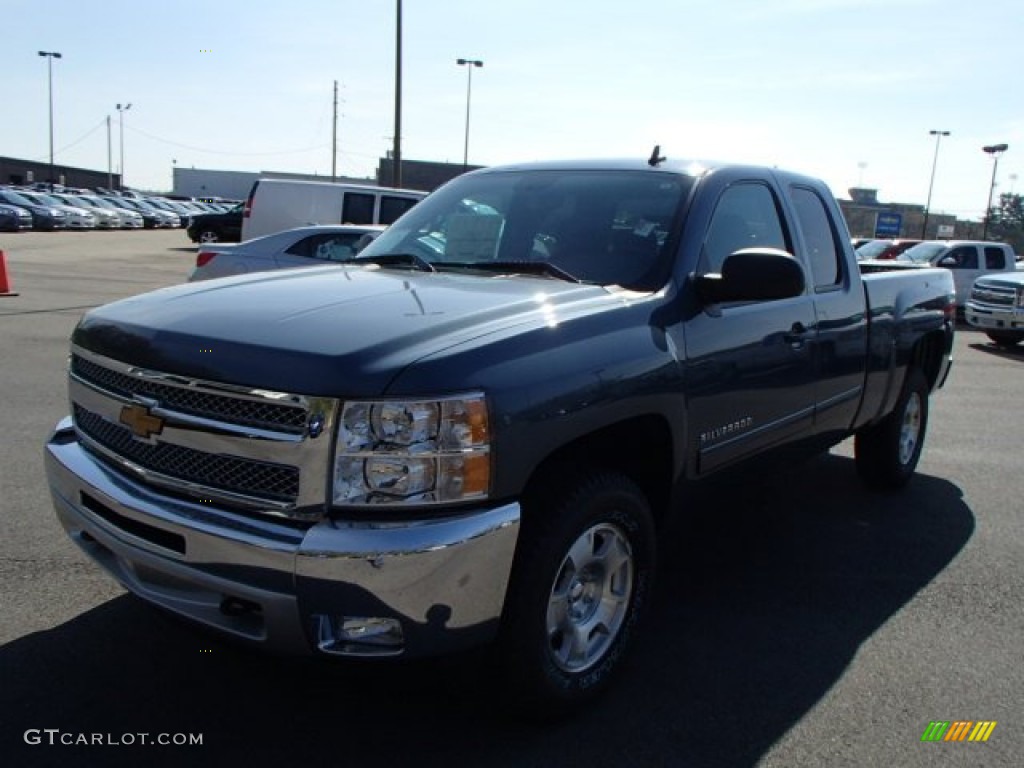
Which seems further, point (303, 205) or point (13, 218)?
point (13, 218)

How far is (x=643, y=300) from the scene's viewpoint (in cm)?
324

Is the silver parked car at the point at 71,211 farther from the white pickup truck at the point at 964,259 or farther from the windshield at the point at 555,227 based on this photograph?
the windshield at the point at 555,227

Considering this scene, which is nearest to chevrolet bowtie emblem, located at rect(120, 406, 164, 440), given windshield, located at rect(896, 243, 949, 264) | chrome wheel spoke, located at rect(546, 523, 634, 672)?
chrome wheel spoke, located at rect(546, 523, 634, 672)

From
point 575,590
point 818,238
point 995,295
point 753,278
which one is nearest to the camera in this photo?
point 575,590

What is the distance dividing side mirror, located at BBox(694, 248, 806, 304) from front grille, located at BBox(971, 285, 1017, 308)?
1358 centimetres

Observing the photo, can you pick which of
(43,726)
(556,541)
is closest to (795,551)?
(556,541)

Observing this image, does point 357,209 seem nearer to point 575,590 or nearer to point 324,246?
point 324,246

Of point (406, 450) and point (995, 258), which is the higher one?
point (995, 258)

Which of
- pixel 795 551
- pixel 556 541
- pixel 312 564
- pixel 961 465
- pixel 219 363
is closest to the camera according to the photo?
pixel 312 564

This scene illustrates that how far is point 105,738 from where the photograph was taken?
276 cm

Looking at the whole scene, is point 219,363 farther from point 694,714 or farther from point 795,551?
point 795,551

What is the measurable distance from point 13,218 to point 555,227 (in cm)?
3883

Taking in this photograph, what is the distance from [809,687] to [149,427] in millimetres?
2540

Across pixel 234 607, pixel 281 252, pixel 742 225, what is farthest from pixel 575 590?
pixel 281 252
